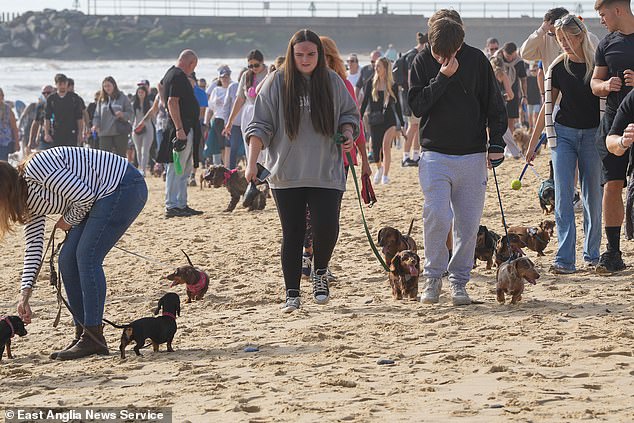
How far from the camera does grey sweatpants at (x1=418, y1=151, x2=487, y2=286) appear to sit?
23.5 ft

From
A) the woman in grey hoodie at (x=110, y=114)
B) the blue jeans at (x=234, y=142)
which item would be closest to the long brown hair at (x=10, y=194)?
the blue jeans at (x=234, y=142)

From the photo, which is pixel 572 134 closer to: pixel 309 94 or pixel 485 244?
pixel 485 244

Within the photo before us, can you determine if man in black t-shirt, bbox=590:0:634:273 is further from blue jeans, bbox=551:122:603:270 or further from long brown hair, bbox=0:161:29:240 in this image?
long brown hair, bbox=0:161:29:240

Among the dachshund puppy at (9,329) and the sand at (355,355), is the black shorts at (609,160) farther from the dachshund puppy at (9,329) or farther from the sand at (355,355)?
the dachshund puppy at (9,329)

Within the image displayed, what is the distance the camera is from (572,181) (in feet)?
27.1

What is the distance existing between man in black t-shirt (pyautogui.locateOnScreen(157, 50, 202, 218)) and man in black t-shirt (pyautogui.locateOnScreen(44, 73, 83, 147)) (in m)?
3.27

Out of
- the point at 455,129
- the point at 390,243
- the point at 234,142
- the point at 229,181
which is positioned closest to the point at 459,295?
the point at 390,243

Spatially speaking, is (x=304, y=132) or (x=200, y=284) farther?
(x=200, y=284)

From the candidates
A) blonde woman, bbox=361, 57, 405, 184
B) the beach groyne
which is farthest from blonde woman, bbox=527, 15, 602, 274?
the beach groyne

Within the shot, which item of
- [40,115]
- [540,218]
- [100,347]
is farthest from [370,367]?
[40,115]

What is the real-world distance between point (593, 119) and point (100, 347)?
3.79 metres

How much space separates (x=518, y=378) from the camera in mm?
5293

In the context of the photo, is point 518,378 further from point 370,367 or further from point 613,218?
point 613,218

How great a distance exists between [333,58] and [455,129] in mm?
1124
